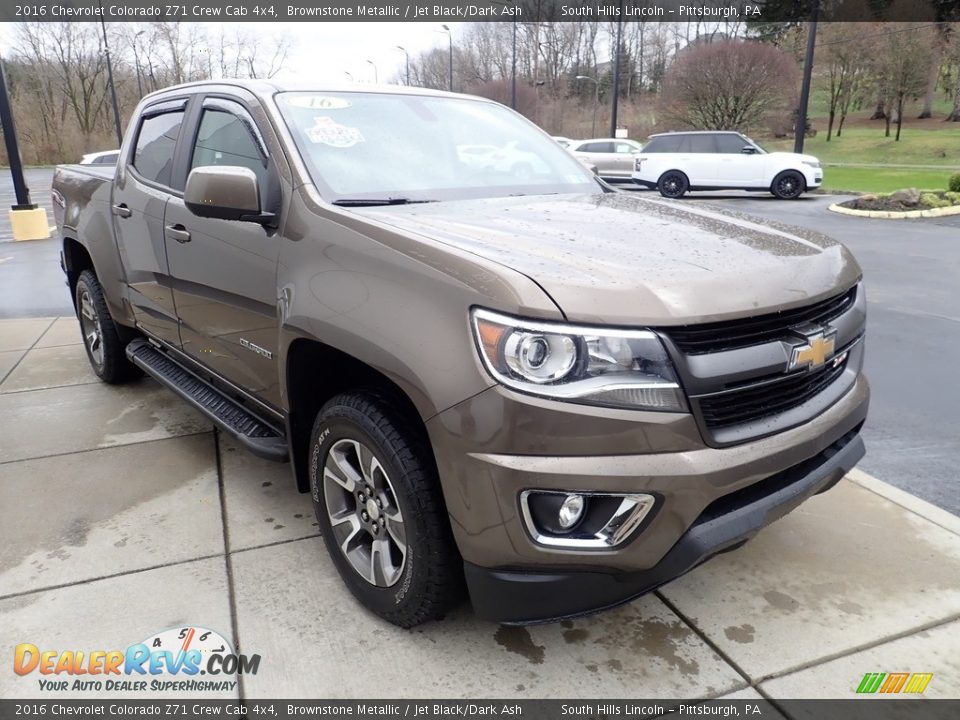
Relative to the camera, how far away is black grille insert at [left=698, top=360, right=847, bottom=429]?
6.55ft

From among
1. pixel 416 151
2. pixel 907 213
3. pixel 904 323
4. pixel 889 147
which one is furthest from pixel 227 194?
pixel 889 147

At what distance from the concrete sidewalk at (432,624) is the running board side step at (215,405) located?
424 millimetres

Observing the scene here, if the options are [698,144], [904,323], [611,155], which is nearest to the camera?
[904,323]

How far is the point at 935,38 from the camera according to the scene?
147 ft

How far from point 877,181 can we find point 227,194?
26.8 metres

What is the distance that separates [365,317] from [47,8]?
1812 inches

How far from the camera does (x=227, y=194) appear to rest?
2.67 metres

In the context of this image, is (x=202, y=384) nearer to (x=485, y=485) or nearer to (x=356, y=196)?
(x=356, y=196)

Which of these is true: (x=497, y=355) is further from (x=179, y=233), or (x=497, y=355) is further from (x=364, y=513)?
(x=179, y=233)

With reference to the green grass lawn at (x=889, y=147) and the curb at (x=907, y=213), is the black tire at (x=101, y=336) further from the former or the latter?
the green grass lawn at (x=889, y=147)

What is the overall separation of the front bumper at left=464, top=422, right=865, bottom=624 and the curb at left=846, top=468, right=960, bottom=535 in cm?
157

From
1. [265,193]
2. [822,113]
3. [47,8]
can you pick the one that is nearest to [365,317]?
[265,193]

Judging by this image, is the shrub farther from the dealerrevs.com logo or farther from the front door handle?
the dealerrevs.com logo
